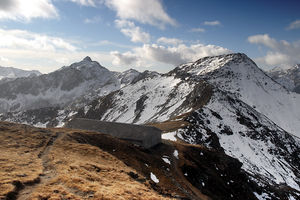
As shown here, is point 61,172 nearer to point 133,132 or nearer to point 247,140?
point 133,132

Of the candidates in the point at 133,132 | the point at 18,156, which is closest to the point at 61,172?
the point at 18,156

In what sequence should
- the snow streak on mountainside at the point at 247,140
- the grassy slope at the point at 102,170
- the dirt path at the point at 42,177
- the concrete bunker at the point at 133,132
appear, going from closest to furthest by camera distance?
the dirt path at the point at 42,177 → the grassy slope at the point at 102,170 → the concrete bunker at the point at 133,132 → the snow streak on mountainside at the point at 247,140

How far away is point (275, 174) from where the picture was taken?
278 feet

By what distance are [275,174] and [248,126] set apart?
3309cm

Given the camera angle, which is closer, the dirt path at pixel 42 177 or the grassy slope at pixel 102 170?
the dirt path at pixel 42 177

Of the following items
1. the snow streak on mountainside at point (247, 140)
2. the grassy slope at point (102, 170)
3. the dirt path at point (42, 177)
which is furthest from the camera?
the snow streak on mountainside at point (247, 140)

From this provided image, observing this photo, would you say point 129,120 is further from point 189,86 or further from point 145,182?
point 145,182

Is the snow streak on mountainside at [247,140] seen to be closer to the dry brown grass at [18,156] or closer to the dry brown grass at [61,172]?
the dry brown grass at [61,172]

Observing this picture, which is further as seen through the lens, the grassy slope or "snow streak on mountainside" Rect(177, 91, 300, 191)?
"snow streak on mountainside" Rect(177, 91, 300, 191)

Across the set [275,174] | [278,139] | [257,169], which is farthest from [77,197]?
[278,139]

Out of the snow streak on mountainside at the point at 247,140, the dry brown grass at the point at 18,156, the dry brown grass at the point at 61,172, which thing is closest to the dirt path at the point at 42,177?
the dry brown grass at the point at 61,172

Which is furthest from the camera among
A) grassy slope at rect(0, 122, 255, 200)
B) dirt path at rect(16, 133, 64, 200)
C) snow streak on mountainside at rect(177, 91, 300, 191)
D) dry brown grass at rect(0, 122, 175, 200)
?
snow streak on mountainside at rect(177, 91, 300, 191)

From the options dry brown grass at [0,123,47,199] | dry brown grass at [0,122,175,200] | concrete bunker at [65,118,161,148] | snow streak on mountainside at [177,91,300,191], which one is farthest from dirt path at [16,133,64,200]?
snow streak on mountainside at [177,91,300,191]

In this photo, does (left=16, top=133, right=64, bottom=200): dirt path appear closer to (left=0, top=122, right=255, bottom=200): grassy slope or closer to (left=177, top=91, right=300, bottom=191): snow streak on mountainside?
(left=0, top=122, right=255, bottom=200): grassy slope
